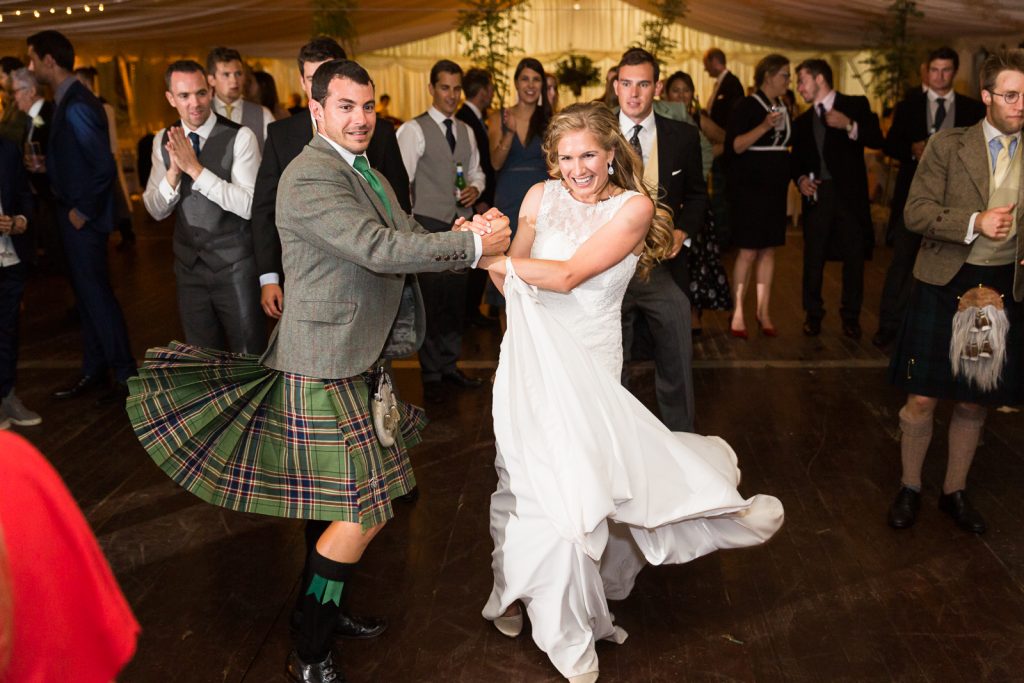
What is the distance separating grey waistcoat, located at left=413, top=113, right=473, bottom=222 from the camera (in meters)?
5.00

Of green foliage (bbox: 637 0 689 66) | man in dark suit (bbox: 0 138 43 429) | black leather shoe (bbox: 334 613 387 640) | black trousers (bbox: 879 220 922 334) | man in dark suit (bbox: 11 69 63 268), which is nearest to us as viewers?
black leather shoe (bbox: 334 613 387 640)

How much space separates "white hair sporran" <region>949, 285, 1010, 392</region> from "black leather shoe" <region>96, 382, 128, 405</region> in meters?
3.83

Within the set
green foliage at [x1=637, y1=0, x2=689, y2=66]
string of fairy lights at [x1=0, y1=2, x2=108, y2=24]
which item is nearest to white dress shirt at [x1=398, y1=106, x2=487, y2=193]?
string of fairy lights at [x1=0, y1=2, x2=108, y2=24]

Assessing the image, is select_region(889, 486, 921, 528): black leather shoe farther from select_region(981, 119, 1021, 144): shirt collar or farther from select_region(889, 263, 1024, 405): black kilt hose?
select_region(981, 119, 1021, 144): shirt collar

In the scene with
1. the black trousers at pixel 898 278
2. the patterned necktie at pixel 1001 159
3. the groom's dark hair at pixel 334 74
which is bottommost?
the black trousers at pixel 898 278

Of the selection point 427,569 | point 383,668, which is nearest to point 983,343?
point 427,569

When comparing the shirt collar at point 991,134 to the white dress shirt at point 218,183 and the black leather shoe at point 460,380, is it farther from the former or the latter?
the black leather shoe at point 460,380

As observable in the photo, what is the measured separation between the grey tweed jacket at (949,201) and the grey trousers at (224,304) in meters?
2.48

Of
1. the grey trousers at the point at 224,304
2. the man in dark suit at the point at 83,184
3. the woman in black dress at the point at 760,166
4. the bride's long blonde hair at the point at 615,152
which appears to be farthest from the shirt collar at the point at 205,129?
the woman in black dress at the point at 760,166

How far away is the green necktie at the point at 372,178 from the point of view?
2.67 meters

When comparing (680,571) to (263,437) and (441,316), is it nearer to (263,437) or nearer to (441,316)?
(263,437)

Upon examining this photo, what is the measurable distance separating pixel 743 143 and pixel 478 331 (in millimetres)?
1998

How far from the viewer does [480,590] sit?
127 inches

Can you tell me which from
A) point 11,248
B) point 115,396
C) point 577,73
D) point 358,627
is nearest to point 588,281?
point 358,627
